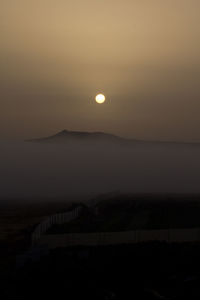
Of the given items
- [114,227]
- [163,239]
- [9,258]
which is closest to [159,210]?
[114,227]

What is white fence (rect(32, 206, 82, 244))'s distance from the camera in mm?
31663

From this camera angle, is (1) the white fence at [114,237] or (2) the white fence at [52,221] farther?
(2) the white fence at [52,221]

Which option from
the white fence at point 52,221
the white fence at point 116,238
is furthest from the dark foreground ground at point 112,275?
the white fence at point 52,221

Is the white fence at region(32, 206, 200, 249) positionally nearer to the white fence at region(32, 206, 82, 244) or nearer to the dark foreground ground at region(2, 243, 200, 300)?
the white fence at region(32, 206, 82, 244)

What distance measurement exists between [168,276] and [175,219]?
72.3ft

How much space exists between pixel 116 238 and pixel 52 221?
13.0 metres

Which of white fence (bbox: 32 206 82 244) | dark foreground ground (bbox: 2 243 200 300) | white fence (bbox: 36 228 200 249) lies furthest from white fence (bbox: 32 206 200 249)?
dark foreground ground (bbox: 2 243 200 300)

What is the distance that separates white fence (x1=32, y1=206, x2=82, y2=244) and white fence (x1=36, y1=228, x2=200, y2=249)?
5.44 feet

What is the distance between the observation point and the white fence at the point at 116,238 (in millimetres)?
27844

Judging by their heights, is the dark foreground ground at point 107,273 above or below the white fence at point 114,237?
below

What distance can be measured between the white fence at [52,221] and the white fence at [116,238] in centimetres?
166

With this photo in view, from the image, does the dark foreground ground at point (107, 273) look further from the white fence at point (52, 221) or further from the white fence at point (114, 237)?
the white fence at point (52, 221)

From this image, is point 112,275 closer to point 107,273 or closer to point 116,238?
point 107,273

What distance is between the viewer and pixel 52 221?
132 feet
